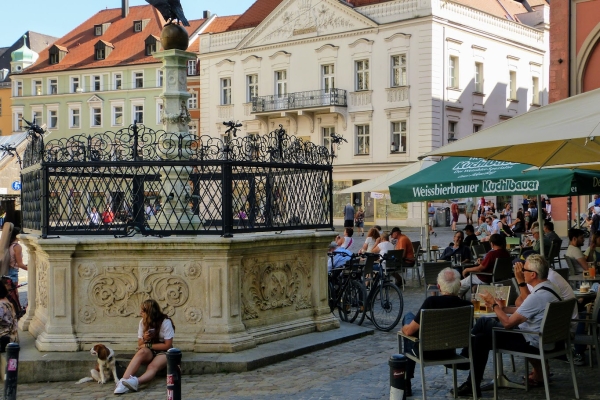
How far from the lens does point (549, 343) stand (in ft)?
25.1

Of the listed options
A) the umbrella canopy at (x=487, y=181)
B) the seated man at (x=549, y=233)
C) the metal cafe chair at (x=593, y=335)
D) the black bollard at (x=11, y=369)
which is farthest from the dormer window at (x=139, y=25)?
the black bollard at (x=11, y=369)

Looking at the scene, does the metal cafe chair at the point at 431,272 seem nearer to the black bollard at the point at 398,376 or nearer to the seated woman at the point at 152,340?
the seated woman at the point at 152,340

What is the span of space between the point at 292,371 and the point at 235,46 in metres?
44.2

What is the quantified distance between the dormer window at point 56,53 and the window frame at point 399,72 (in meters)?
36.8

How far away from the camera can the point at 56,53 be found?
71.2 m

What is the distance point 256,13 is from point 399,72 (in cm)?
1297

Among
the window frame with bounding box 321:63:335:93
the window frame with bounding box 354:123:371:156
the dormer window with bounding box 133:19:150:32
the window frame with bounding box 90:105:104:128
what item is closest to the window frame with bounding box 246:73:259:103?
the window frame with bounding box 321:63:335:93

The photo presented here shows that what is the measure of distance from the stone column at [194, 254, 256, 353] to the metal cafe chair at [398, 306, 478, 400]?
265 centimetres

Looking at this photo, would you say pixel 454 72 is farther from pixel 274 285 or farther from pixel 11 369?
pixel 11 369

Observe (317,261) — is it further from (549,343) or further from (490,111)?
(490,111)

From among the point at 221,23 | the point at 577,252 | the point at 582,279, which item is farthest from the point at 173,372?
the point at 221,23

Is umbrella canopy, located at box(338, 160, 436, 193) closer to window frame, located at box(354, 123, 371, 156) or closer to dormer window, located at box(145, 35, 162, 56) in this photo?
window frame, located at box(354, 123, 371, 156)

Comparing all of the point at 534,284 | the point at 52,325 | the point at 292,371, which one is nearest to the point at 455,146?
the point at 534,284

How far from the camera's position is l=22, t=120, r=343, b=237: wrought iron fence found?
32.4ft
